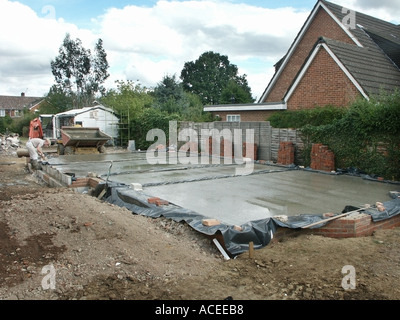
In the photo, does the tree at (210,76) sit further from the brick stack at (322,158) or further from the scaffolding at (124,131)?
the brick stack at (322,158)

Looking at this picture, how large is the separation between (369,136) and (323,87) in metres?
4.45

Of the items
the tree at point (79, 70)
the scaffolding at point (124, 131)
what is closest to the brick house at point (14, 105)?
the tree at point (79, 70)

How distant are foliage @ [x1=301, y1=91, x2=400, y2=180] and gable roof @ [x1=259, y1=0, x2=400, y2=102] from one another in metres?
2.62

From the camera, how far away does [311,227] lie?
17.5ft

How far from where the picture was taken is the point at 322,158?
35.3 ft

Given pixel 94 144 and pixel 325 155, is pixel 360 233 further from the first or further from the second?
pixel 94 144

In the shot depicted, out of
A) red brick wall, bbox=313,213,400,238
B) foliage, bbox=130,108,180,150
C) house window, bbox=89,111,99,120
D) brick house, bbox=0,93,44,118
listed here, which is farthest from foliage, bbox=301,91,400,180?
brick house, bbox=0,93,44,118

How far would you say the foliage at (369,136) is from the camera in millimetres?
9062

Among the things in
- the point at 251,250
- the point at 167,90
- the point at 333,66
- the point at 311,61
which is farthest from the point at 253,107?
the point at 167,90

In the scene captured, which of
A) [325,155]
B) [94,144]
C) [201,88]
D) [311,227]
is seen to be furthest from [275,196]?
[201,88]

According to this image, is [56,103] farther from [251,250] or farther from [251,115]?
[251,250]

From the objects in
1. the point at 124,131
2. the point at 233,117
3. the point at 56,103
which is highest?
the point at 56,103

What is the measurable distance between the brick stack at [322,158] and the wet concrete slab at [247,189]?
0.40 metres
